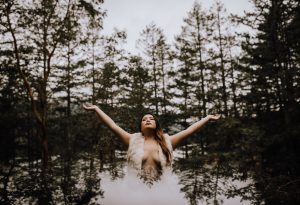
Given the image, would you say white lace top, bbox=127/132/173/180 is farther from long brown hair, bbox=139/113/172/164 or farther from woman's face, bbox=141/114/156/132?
woman's face, bbox=141/114/156/132

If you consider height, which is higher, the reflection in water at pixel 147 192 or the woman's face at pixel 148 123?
the woman's face at pixel 148 123

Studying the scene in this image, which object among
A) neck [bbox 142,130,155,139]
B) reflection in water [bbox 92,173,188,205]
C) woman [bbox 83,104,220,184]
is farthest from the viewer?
neck [bbox 142,130,155,139]

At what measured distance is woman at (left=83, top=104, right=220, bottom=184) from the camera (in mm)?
3703

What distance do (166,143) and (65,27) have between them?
12.8m

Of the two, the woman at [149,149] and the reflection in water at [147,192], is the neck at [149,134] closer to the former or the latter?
the woman at [149,149]

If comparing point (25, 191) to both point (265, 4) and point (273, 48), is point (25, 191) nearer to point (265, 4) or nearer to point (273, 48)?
point (273, 48)

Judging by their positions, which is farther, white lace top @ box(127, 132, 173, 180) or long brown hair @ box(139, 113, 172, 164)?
long brown hair @ box(139, 113, 172, 164)

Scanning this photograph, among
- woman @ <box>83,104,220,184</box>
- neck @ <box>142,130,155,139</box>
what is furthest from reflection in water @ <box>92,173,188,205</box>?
neck @ <box>142,130,155,139</box>

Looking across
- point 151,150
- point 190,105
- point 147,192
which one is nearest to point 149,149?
point 151,150

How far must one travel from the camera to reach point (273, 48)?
46.1 feet

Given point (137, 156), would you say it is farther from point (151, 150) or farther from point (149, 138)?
point (149, 138)

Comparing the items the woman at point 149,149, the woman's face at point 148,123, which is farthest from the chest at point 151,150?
the woman's face at point 148,123

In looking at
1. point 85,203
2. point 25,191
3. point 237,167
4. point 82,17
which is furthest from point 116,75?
point 85,203

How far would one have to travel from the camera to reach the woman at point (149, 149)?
146 inches
